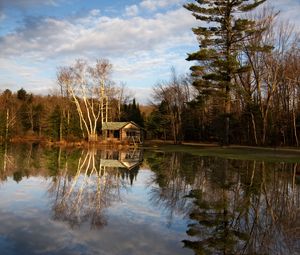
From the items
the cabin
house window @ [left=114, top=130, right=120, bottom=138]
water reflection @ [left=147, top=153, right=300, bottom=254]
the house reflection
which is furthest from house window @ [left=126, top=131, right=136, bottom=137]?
water reflection @ [left=147, top=153, right=300, bottom=254]

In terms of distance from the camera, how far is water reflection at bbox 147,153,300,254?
7.75m

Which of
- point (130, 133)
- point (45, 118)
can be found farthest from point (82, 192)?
point (45, 118)

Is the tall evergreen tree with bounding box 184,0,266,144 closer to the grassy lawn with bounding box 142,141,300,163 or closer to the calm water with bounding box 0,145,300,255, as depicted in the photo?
the grassy lawn with bounding box 142,141,300,163

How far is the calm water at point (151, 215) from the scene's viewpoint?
762cm

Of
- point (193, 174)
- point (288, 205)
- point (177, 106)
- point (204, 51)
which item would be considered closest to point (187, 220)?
point (288, 205)

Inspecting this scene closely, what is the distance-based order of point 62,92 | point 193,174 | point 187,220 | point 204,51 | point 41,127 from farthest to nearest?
point 41,127
point 62,92
point 204,51
point 193,174
point 187,220

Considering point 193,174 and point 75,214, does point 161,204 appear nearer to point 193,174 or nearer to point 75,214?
point 75,214

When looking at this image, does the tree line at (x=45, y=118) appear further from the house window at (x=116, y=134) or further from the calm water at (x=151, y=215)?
the calm water at (x=151, y=215)

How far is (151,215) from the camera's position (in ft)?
35.4

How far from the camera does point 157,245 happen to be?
7.78 metres

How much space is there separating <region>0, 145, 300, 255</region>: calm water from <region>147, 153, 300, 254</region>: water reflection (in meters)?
0.02

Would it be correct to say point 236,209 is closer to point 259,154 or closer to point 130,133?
point 259,154

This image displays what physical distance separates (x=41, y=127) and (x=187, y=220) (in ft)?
243

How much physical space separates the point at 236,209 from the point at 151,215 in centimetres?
237
